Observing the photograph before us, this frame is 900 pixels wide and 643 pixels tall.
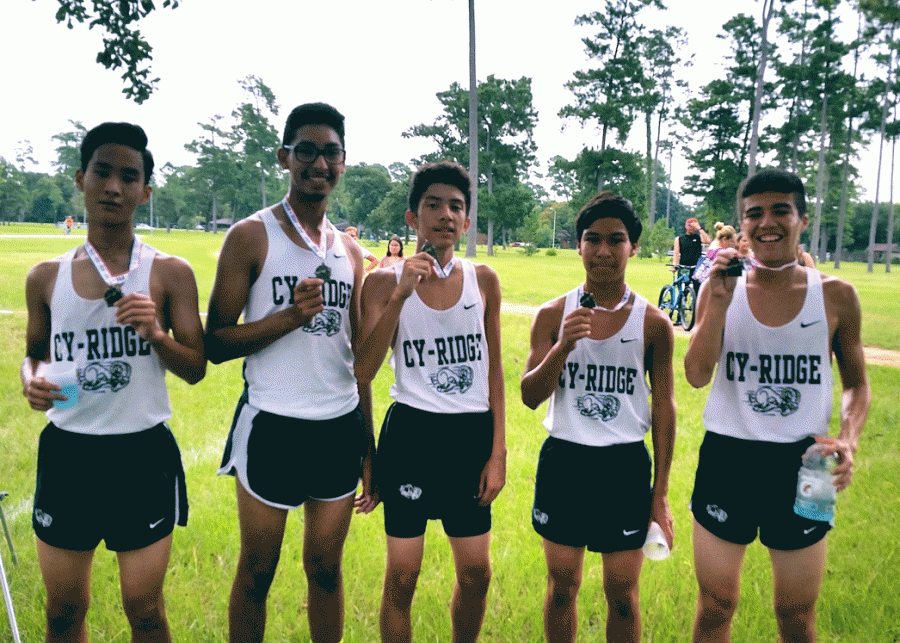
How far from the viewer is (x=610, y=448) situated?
3.03m

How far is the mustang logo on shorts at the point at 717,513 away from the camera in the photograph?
2.92 metres

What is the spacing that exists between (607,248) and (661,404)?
840 millimetres

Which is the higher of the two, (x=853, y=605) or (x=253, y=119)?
(x=253, y=119)

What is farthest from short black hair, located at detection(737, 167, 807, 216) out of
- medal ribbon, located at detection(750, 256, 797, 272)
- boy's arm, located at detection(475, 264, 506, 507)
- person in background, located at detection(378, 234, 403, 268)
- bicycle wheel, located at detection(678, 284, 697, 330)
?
bicycle wheel, located at detection(678, 284, 697, 330)

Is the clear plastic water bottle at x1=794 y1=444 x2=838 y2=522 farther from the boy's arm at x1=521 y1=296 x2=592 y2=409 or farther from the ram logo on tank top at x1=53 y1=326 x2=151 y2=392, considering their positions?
the ram logo on tank top at x1=53 y1=326 x2=151 y2=392

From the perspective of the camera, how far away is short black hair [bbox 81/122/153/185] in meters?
2.77

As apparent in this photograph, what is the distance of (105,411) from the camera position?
2674mm

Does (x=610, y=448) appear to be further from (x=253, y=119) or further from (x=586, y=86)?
(x=253, y=119)

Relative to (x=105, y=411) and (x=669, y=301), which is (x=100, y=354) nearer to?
(x=105, y=411)

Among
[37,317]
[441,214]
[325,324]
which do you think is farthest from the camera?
[441,214]

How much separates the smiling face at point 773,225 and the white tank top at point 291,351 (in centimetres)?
209

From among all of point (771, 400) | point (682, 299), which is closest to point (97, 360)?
point (771, 400)

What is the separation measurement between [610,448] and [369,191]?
9151 centimetres

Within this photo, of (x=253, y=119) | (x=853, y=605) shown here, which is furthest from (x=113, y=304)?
(x=253, y=119)
